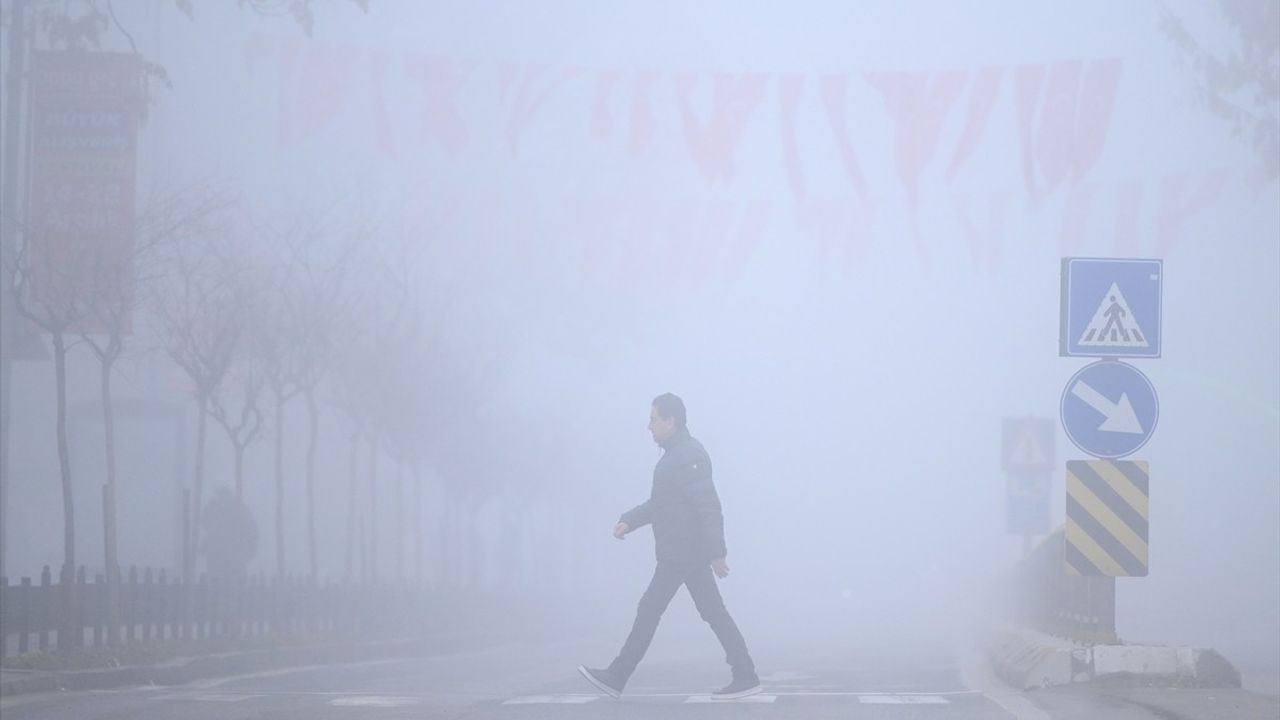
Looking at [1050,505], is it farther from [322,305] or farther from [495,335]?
[495,335]

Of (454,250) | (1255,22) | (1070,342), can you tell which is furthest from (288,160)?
(1070,342)

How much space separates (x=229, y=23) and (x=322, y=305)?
17.4ft

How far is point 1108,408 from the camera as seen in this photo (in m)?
12.0

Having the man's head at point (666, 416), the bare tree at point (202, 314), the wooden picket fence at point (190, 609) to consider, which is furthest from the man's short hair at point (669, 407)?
the bare tree at point (202, 314)

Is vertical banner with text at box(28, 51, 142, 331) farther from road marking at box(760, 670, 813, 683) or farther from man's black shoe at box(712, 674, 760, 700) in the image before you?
man's black shoe at box(712, 674, 760, 700)

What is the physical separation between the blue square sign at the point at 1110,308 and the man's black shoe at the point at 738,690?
10.8 feet

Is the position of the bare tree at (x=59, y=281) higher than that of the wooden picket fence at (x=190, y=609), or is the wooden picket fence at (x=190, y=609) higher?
the bare tree at (x=59, y=281)

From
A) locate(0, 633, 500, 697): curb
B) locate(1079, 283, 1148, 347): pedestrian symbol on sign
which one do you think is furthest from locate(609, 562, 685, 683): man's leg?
locate(0, 633, 500, 697): curb

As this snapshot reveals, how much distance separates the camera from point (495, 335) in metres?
39.1

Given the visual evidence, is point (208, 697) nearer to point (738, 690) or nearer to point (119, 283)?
point (738, 690)

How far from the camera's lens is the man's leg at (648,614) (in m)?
11.5

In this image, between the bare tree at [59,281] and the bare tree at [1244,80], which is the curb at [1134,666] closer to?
the bare tree at [59,281]

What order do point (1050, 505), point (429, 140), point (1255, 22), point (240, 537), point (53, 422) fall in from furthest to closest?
point (53, 422) → point (240, 537) → point (429, 140) → point (1050, 505) → point (1255, 22)

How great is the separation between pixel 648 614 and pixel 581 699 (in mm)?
780
